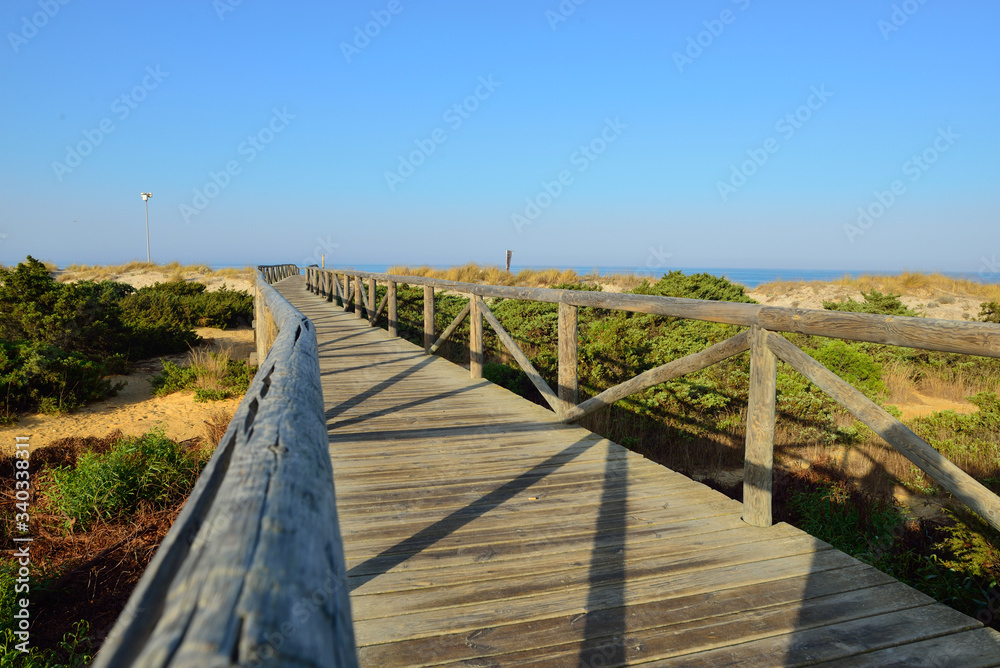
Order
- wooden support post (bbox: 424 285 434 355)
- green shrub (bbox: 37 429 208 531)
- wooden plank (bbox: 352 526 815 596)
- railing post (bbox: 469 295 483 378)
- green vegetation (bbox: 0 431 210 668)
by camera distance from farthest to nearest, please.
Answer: wooden support post (bbox: 424 285 434 355), railing post (bbox: 469 295 483 378), green shrub (bbox: 37 429 208 531), green vegetation (bbox: 0 431 210 668), wooden plank (bbox: 352 526 815 596)

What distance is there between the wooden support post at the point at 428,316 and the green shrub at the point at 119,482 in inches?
124

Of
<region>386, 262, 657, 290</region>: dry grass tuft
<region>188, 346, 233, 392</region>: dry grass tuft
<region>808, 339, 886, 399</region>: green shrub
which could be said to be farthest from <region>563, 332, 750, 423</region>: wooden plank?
<region>386, 262, 657, 290</region>: dry grass tuft

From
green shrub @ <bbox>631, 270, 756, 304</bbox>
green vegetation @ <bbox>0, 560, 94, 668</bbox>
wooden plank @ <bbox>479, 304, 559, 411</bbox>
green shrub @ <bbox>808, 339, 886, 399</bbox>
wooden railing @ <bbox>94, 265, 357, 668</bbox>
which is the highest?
green shrub @ <bbox>631, 270, 756, 304</bbox>

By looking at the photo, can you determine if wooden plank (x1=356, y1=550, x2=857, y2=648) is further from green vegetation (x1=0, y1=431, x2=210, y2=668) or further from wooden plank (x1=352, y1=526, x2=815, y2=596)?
green vegetation (x1=0, y1=431, x2=210, y2=668)

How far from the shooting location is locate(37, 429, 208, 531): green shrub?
4.81 meters

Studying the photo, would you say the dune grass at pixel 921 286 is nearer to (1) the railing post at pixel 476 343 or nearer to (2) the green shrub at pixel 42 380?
(1) the railing post at pixel 476 343

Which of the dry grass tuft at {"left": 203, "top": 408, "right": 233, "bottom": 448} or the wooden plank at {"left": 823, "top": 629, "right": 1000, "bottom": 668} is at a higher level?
the wooden plank at {"left": 823, "top": 629, "right": 1000, "bottom": 668}

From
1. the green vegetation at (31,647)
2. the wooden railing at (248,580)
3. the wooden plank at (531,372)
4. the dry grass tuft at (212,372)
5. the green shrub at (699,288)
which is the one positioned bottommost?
the green vegetation at (31,647)

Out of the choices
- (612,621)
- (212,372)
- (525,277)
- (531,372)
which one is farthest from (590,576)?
(525,277)

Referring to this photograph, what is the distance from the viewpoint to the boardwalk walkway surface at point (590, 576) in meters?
Answer: 1.77

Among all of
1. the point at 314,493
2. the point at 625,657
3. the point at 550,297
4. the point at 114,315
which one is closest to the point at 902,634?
the point at 625,657

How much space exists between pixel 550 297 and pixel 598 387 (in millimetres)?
2737

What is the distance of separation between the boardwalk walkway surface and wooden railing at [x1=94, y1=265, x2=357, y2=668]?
1.13 meters

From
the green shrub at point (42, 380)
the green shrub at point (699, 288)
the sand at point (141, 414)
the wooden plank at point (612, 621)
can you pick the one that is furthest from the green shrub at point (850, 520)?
the green shrub at point (42, 380)
